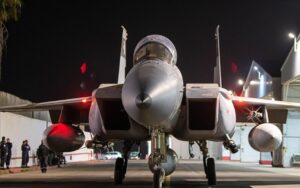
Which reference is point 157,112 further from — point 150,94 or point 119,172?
point 119,172

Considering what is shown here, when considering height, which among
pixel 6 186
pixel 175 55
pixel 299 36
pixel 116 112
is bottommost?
pixel 6 186

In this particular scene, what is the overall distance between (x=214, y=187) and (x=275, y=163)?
72.8 ft

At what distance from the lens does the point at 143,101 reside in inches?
340

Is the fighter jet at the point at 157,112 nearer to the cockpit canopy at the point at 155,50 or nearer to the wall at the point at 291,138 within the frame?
the cockpit canopy at the point at 155,50

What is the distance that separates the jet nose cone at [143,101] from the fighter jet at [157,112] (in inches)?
0.6

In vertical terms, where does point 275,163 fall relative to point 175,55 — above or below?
below

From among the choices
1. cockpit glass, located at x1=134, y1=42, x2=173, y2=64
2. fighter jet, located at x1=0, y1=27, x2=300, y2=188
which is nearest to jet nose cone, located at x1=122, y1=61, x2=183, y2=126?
fighter jet, located at x1=0, y1=27, x2=300, y2=188

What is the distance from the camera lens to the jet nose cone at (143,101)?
8.62 metres

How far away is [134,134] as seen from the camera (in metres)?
11.6

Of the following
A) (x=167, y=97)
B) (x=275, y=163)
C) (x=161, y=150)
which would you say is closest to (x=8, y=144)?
(x=161, y=150)

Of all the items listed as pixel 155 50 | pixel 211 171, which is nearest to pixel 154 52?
pixel 155 50

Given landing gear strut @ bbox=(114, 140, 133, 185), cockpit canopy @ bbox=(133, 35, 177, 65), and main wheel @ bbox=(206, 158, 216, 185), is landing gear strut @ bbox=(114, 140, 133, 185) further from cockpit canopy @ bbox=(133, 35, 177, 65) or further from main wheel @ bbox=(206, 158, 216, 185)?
cockpit canopy @ bbox=(133, 35, 177, 65)

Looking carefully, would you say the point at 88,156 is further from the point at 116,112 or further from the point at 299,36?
the point at 116,112

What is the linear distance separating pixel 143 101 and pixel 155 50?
2605mm
